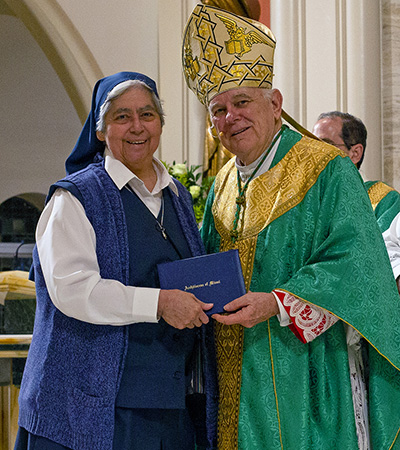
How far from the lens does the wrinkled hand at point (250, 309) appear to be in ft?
7.25

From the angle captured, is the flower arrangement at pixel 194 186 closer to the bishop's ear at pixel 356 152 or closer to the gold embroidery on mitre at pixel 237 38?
the bishop's ear at pixel 356 152

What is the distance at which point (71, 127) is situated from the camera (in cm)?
984

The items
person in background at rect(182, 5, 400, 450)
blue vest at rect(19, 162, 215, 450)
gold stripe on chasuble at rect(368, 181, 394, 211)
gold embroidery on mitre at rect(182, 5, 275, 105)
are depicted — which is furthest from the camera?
gold stripe on chasuble at rect(368, 181, 394, 211)

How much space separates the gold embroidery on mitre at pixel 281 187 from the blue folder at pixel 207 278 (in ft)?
1.06

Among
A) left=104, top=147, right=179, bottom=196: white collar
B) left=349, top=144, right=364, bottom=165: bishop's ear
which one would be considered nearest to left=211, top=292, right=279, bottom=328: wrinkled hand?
left=104, top=147, right=179, bottom=196: white collar

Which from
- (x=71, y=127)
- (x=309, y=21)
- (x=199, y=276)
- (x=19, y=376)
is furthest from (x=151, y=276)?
(x=71, y=127)

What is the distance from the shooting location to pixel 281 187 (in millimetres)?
2553

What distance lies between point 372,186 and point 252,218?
1232 millimetres

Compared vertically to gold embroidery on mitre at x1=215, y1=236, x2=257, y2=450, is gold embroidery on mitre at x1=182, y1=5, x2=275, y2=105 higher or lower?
higher

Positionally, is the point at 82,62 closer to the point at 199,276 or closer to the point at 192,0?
the point at 192,0

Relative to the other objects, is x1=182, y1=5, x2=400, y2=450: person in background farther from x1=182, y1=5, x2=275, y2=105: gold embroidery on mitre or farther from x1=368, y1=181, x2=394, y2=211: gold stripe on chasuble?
x1=368, y1=181, x2=394, y2=211: gold stripe on chasuble

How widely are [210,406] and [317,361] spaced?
1.21ft

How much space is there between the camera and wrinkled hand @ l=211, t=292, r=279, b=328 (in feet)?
7.25

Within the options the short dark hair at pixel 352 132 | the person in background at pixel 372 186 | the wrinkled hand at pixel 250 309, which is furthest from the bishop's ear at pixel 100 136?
the short dark hair at pixel 352 132
